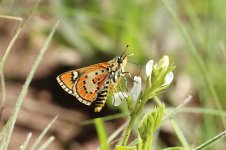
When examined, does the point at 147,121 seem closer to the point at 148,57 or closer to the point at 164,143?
the point at 164,143

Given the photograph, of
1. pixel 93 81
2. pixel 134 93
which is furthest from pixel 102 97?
pixel 134 93

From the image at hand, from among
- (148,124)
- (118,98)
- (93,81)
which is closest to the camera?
(148,124)

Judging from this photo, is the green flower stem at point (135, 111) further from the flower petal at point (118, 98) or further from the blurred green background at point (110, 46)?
the blurred green background at point (110, 46)

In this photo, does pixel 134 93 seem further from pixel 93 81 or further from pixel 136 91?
pixel 93 81

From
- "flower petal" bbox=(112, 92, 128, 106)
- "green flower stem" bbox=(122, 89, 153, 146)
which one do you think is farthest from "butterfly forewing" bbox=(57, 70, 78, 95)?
"green flower stem" bbox=(122, 89, 153, 146)

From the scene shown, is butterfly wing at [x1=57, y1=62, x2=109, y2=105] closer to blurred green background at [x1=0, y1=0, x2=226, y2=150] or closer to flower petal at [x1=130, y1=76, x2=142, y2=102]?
flower petal at [x1=130, y1=76, x2=142, y2=102]

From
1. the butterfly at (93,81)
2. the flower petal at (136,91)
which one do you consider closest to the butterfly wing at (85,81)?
the butterfly at (93,81)

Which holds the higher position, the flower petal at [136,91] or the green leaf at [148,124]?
the flower petal at [136,91]
